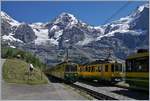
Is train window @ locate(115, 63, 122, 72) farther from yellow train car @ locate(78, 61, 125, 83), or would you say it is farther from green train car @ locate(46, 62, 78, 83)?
green train car @ locate(46, 62, 78, 83)

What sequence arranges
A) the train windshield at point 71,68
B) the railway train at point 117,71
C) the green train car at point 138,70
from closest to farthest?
the green train car at point 138,70
the railway train at point 117,71
the train windshield at point 71,68

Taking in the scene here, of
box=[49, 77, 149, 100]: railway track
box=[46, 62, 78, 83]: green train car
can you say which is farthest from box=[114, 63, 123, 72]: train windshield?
box=[49, 77, 149, 100]: railway track

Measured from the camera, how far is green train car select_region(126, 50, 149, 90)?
26.2 metres

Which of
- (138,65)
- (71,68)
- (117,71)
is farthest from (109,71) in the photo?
(138,65)

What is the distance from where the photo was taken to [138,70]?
27.6 m

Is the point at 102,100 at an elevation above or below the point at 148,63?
below

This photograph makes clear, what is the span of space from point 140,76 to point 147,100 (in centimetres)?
358

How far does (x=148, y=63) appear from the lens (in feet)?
84.6

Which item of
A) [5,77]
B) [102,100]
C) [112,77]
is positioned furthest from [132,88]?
[5,77]

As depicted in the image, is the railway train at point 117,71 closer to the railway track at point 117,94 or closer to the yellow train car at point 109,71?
the yellow train car at point 109,71

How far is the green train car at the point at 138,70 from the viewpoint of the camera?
26.2 m

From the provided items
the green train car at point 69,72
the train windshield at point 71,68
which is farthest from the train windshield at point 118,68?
the train windshield at point 71,68

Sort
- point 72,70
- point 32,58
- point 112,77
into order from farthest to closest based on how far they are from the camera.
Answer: point 32,58
point 72,70
point 112,77

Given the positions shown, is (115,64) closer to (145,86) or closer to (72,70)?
(72,70)
